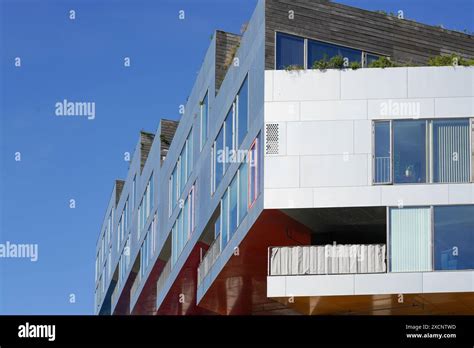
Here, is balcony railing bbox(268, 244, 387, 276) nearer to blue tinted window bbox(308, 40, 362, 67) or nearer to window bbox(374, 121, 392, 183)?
window bbox(374, 121, 392, 183)

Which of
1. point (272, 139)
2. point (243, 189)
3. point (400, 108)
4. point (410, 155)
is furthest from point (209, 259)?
point (400, 108)

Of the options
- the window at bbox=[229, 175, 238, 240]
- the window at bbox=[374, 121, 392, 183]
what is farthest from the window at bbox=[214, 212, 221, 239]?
the window at bbox=[374, 121, 392, 183]

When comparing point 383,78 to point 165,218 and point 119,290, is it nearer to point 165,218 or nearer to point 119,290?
point 165,218

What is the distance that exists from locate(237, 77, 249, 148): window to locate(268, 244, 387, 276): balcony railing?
4010 mm

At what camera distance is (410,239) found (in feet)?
112

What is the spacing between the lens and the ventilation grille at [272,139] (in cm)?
3525

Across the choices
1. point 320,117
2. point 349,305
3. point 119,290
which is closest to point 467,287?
point 349,305

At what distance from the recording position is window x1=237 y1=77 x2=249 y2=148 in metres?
37.9

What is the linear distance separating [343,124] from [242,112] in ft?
14.6

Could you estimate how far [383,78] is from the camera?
35.3 m

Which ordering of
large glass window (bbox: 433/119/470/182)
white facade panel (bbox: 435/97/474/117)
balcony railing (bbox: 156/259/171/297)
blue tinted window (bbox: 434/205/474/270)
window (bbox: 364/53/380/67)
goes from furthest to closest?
balcony railing (bbox: 156/259/171/297), window (bbox: 364/53/380/67), white facade panel (bbox: 435/97/474/117), large glass window (bbox: 433/119/470/182), blue tinted window (bbox: 434/205/474/270)

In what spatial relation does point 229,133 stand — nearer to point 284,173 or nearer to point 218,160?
point 218,160

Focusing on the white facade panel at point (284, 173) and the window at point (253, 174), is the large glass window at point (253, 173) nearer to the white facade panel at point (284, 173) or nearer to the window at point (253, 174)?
the window at point (253, 174)
